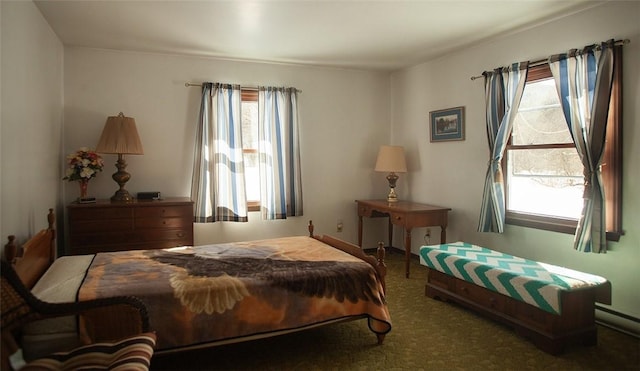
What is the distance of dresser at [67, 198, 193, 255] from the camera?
3.63m

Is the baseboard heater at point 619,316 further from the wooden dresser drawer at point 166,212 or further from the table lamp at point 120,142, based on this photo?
the table lamp at point 120,142

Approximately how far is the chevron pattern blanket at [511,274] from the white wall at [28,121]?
3097 millimetres

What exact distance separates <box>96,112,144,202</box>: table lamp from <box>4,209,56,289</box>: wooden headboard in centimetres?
96

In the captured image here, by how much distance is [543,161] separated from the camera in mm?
3510

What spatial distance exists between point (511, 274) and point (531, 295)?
0.62 feet

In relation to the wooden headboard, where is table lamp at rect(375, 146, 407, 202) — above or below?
above

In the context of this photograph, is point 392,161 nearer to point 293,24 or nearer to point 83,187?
point 293,24

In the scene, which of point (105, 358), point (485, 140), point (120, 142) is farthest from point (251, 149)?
point (105, 358)

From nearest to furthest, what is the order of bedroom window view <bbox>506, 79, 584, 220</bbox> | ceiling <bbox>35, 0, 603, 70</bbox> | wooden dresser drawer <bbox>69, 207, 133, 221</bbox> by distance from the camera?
ceiling <bbox>35, 0, 603, 70</bbox> → bedroom window view <bbox>506, 79, 584, 220</bbox> → wooden dresser drawer <bbox>69, 207, 133, 221</bbox>

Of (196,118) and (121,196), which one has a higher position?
(196,118)

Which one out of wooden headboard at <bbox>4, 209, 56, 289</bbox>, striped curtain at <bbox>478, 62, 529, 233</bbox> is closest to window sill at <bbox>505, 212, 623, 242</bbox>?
striped curtain at <bbox>478, 62, 529, 233</bbox>

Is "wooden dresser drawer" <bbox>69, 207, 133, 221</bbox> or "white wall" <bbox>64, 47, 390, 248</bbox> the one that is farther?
"white wall" <bbox>64, 47, 390, 248</bbox>

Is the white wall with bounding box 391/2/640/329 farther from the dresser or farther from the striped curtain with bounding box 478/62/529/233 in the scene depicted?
the dresser

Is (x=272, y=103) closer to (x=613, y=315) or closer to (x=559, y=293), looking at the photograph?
(x=559, y=293)
